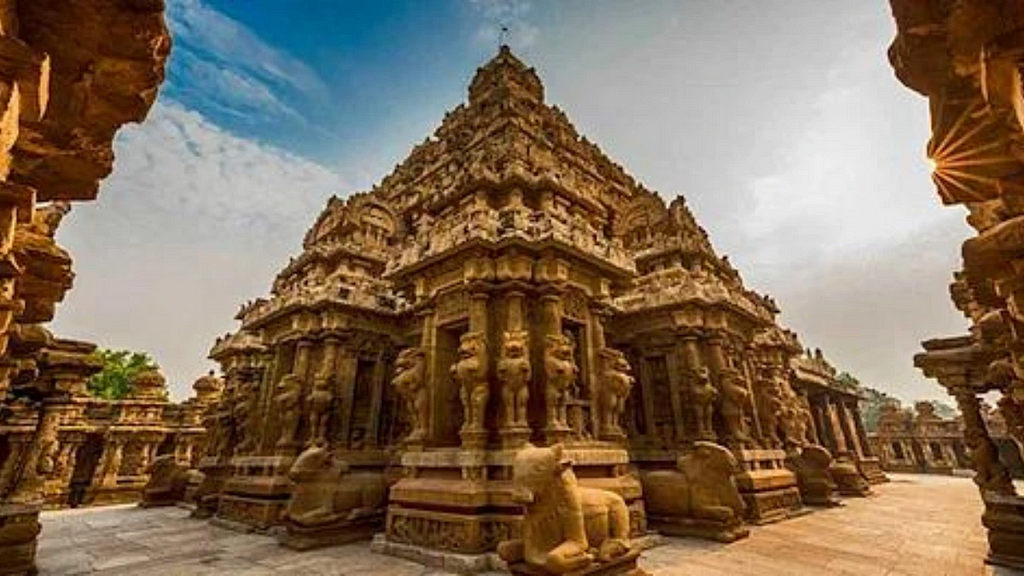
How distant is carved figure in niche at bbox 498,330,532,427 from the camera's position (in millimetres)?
8195

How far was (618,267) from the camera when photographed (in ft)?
34.5

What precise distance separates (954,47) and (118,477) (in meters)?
30.0

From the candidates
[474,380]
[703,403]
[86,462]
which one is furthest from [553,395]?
[86,462]

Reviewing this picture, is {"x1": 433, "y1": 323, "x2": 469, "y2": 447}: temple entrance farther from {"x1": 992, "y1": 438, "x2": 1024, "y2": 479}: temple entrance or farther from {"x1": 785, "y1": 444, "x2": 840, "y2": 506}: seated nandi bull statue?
{"x1": 992, "y1": 438, "x2": 1024, "y2": 479}: temple entrance

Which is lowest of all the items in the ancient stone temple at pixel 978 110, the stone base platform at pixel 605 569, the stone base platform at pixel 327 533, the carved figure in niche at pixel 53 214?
the stone base platform at pixel 327 533

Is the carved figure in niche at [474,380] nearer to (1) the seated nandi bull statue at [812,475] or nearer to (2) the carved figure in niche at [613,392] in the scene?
(2) the carved figure in niche at [613,392]

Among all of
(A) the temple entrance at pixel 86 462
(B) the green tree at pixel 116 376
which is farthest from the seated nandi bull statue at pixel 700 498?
(B) the green tree at pixel 116 376

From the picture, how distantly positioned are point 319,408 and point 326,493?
2.61 metres

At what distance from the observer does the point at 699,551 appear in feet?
26.6

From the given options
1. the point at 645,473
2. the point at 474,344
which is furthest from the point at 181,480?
the point at 645,473

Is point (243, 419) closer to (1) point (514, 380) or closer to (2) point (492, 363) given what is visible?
(2) point (492, 363)

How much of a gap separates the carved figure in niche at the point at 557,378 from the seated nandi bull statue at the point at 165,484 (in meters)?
17.8

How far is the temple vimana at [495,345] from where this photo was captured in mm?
2859

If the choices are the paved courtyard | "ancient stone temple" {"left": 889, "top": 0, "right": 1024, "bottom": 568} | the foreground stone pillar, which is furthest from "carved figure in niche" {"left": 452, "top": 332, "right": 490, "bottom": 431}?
the foreground stone pillar
